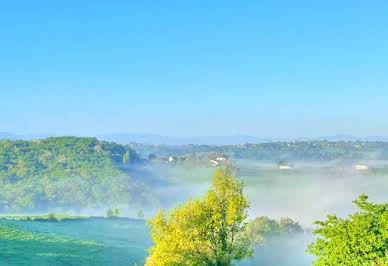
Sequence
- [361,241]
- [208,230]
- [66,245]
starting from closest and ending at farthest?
[361,241] → [208,230] → [66,245]

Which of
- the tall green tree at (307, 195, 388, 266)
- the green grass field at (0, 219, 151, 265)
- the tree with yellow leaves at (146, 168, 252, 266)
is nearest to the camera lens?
the tall green tree at (307, 195, 388, 266)

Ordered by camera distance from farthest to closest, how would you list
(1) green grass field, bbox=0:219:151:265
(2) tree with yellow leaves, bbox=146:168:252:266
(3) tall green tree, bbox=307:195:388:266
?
(1) green grass field, bbox=0:219:151:265 < (2) tree with yellow leaves, bbox=146:168:252:266 < (3) tall green tree, bbox=307:195:388:266

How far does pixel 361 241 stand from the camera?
31.3 metres

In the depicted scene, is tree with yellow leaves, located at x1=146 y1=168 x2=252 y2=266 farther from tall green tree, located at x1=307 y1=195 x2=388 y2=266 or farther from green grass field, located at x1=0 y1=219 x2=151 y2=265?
green grass field, located at x1=0 y1=219 x2=151 y2=265

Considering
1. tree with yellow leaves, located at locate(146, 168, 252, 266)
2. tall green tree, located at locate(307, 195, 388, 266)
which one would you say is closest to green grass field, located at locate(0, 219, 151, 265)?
tree with yellow leaves, located at locate(146, 168, 252, 266)

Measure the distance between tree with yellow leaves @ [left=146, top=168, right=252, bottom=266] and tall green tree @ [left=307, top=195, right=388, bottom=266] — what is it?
6361mm

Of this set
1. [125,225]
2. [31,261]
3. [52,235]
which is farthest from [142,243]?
[31,261]

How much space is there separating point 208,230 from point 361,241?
11156 mm

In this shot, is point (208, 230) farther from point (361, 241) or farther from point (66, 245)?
point (66, 245)

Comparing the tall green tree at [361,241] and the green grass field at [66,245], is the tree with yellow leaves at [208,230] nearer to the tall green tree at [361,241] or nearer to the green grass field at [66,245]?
the tall green tree at [361,241]

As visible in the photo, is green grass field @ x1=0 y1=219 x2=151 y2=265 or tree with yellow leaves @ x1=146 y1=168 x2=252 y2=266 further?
green grass field @ x1=0 y1=219 x2=151 y2=265

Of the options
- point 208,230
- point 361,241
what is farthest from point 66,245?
point 361,241

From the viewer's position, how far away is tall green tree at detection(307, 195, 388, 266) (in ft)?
102

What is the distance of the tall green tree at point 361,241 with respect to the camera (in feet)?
102
